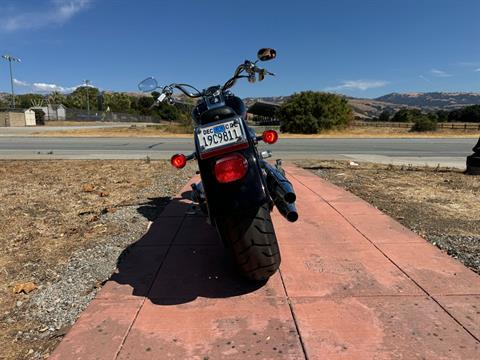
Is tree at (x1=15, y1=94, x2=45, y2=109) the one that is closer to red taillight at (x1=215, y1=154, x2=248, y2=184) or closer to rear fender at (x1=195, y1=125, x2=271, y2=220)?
rear fender at (x1=195, y1=125, x2=271, y2=220)

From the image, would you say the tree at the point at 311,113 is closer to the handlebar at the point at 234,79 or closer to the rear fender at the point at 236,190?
the handlebar at the point at 234,79

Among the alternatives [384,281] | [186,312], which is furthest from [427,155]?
[186,312]

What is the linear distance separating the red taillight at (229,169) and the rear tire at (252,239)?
0.99ft

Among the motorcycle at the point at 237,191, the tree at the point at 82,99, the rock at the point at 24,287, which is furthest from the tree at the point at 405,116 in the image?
the tree at the point at 82,99

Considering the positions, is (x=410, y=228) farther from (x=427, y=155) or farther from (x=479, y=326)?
(x=427, y=155)

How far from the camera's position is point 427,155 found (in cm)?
1541

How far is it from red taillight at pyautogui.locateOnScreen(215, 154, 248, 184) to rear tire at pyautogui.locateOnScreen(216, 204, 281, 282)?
0.30m

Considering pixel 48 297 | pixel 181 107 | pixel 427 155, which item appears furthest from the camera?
pixel 427 155

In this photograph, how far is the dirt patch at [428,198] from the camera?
4.55 m

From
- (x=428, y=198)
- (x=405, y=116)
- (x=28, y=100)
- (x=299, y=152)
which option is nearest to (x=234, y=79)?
(x=428, y=198)

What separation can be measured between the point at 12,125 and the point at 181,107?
53.7m

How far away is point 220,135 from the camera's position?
3.01 meters

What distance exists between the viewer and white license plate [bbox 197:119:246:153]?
2.99 meters

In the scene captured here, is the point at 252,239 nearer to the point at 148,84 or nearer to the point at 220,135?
the point at 220,135
